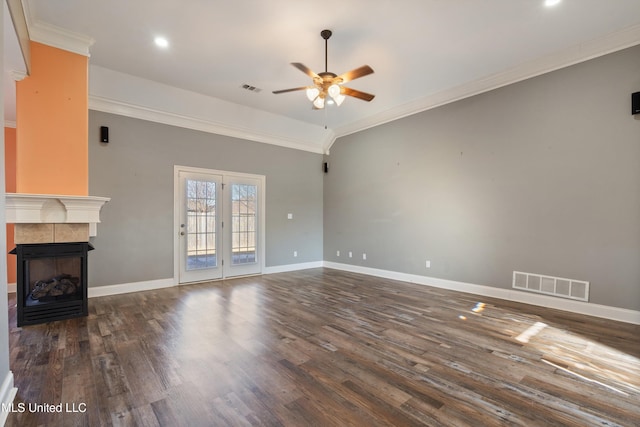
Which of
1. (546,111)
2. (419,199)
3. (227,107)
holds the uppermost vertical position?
(227,107)

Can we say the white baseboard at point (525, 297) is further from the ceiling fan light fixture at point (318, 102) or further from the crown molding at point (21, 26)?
the crown molding at point (21, 26)

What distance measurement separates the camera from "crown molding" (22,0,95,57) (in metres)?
3.40

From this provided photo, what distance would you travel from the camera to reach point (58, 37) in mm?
3574

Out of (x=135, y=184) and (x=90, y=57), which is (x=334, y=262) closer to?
(x=135, y=184)

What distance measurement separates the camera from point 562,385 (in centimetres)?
220

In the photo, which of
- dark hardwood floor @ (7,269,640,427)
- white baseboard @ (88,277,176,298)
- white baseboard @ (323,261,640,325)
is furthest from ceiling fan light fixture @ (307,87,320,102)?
white baseboard @ (88,277,176,298)

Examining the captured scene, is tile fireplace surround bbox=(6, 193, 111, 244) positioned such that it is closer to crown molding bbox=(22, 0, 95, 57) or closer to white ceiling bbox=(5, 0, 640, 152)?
white ceiling bbox=(5, 0, 640, 152)

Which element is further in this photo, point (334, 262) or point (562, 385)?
point (334, 262)

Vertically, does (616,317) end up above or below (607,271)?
below

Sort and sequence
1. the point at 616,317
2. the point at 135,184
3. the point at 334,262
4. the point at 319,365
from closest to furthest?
the point at 319,365
the point at 616,317
the point at 135,184
the point at 334,262

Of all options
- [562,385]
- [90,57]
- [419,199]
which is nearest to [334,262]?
[419,199]

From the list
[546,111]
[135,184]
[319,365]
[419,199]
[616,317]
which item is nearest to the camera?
[319,365]

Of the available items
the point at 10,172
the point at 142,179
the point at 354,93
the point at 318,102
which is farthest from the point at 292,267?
the point at 10,172

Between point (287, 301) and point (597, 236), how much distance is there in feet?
13.9
